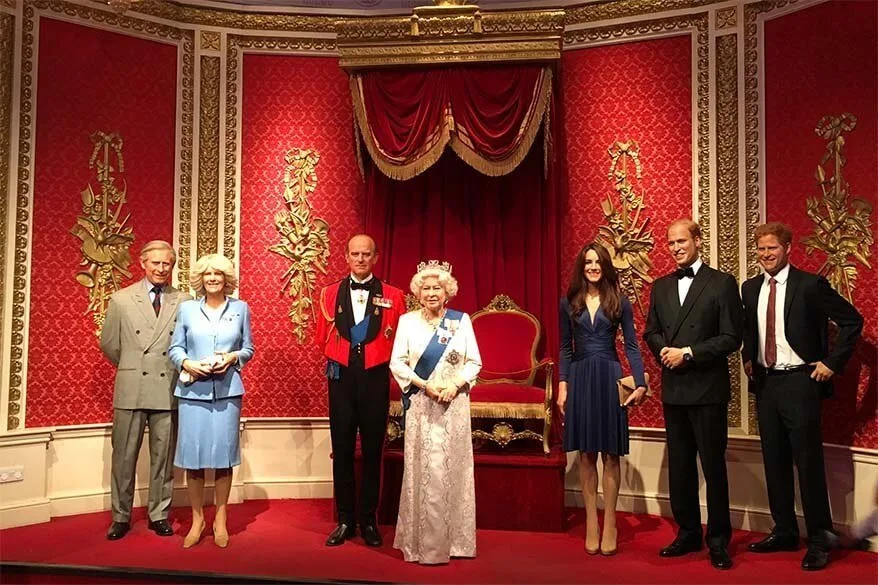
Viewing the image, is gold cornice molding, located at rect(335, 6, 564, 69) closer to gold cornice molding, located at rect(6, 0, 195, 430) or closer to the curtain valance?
the curtain valance

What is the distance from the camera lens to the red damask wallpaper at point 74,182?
17.4 feet

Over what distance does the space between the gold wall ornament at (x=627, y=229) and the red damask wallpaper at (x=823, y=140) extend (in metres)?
0.86

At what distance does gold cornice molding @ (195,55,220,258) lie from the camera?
19.6 ft

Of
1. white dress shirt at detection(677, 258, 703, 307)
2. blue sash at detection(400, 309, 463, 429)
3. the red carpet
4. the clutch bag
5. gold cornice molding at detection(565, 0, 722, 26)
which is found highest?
gold cornice molding at detection(565, 0, 722, 26)

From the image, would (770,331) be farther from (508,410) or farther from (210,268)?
(210,268)

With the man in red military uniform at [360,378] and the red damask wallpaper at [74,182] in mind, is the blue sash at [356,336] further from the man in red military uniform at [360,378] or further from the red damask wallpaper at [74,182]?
the red damask wallpaper at [74,182]

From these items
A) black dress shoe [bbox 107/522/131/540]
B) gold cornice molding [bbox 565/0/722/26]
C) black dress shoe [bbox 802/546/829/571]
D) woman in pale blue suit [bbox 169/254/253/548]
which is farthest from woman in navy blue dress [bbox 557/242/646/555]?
black dress shoe [bbox 107/522/131/540]

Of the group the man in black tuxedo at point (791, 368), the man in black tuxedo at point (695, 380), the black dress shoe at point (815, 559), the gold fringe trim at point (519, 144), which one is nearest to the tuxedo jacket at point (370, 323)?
the gold fringe trim at point (519, 144)

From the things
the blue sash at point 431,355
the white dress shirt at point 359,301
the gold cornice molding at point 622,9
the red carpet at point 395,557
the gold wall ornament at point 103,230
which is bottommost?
the red carpet at point 395,557

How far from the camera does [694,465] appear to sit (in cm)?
443

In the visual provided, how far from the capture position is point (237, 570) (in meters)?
4.03

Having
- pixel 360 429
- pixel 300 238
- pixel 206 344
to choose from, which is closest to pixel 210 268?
pixel 206 344

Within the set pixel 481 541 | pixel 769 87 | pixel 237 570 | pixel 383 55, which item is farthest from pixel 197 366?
pixel 769 87

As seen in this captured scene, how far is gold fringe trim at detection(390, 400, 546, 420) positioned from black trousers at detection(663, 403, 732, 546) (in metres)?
0.85
